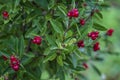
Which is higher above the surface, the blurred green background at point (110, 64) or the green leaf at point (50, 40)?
the green leaf at point (50, 40)

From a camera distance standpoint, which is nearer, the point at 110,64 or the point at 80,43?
the point at 80,43

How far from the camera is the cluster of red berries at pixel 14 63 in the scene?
7.83ft

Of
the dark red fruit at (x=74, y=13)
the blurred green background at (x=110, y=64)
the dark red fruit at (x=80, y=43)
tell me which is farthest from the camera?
the blurred green background at (x=110, y=64)

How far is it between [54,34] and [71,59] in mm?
226

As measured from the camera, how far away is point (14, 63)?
241cm

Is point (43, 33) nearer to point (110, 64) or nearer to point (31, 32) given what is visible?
point (31, 32)

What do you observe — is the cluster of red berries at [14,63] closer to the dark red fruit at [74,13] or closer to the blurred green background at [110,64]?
the dark red fruit at [74,13]

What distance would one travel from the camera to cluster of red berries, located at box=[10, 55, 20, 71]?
239cm

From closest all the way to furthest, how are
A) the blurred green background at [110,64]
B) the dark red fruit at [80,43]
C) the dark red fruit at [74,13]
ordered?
the dark red fruit at [74,13], the dark red fruit at [80,43], the blurred green background at [110,64]

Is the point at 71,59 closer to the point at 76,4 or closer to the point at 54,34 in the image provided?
the point at 54,34

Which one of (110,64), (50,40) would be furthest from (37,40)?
(110,64)

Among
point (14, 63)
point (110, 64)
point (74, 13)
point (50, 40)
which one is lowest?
point (110, 64)

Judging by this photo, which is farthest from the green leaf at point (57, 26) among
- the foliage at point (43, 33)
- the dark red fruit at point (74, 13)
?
the dark red fruit at point (74, 13)

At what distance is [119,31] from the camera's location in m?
7.48
